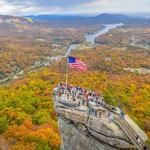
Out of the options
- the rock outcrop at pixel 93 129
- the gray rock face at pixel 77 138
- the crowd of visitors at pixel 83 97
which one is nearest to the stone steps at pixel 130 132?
the rock outcrop at pixel 93 129

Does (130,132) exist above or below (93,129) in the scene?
above

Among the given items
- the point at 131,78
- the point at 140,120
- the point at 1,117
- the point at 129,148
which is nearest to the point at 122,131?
the point at 129,148

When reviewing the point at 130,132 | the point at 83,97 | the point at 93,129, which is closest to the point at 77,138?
the point at 93,129

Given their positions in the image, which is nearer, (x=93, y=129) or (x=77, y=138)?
(x=93, y=129)

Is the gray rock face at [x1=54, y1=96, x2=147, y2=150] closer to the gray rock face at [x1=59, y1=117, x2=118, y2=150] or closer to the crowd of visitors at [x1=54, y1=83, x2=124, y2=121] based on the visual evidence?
the gray rock face at [x1=59, y1=117, x2=118, y2=150]

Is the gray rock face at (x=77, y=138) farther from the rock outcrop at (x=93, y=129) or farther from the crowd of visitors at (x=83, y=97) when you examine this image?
the crowd of visitors at (x=83, y=97)

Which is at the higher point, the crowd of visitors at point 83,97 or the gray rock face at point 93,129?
the crowd of visitors at point 83,97

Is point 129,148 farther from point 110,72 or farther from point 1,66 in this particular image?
point 1,66

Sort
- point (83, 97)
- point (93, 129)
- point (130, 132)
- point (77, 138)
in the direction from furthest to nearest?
point (83, 97) → point (77, 138) → point (93, 129) → point (130, 132)

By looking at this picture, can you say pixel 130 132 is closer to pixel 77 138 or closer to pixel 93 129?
pixel 93 129
